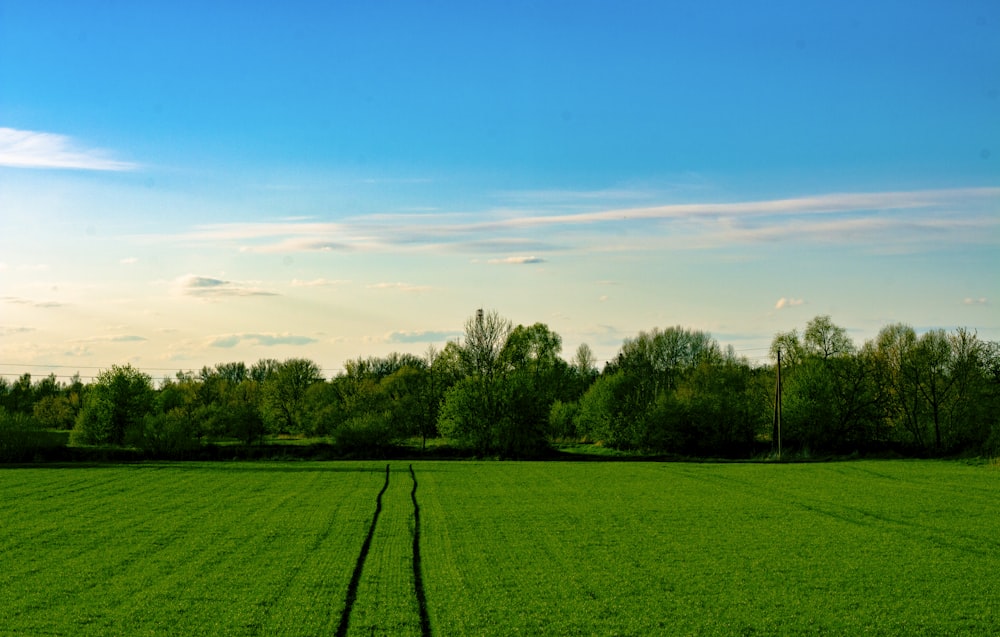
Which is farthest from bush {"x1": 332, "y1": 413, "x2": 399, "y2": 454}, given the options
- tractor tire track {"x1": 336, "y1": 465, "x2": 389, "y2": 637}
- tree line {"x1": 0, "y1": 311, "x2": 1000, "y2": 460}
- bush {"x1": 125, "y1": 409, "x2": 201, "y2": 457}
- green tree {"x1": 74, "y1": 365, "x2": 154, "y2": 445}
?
tractor tire track {"x1": 336, "y1": 465, "x2": 389, "y2": 637}

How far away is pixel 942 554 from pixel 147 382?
264 ft

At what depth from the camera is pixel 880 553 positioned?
24.1 meters

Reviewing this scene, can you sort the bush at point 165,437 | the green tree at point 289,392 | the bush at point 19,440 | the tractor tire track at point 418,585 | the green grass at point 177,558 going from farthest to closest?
the green tree at point 289,392 < the bush at point 165,437 < the bush at point 19,440 < the green grass at point 177,558 < the tractor tire track at point 418,585

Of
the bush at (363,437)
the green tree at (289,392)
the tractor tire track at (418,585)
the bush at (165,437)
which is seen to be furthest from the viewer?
the green tree at (289,392)

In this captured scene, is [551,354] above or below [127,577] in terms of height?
above

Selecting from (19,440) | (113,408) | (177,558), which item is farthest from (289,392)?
(177,558)

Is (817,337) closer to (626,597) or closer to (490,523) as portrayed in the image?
(490,523)

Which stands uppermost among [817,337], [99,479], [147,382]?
[817,337]

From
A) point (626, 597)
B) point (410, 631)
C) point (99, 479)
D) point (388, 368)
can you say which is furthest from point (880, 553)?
point (388, 368)

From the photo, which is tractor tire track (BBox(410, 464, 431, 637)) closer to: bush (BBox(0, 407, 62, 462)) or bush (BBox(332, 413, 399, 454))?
bush (BBox(332, 413, 399, 454))

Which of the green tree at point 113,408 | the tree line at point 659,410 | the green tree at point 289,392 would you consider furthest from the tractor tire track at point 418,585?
the green tree at point 289,392

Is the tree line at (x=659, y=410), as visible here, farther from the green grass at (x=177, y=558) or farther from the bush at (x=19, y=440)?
the green grass at (x=177, y=558)

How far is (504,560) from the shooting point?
22.6 m

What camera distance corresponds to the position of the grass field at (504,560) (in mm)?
16641
